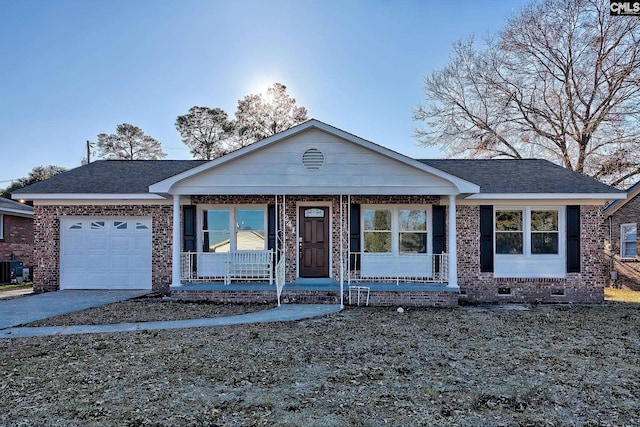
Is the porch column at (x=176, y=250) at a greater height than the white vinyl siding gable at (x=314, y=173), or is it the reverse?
the white vinyl siding gable at (x=314, y=173)

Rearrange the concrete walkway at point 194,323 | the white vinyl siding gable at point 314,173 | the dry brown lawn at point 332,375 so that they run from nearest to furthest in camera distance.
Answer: the dry brown lawn at point 332,375 → the concrete walkway at point 194,323 → the white vinyl siding gable at point 314,173

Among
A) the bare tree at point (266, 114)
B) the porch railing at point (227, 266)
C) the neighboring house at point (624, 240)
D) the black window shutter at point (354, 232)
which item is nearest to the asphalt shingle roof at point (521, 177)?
the black window shutter at point (354, 232)

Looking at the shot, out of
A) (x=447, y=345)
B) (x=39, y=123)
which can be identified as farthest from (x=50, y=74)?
(x=447, y=345)

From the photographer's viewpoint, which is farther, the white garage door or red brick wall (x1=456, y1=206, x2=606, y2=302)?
the white garage door

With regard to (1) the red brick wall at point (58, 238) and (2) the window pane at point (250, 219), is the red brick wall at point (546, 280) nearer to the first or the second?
(2) the window pane at point (250, 219)

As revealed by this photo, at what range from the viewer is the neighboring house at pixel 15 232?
1684 cm

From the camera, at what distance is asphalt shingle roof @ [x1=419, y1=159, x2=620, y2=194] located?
10969 mm

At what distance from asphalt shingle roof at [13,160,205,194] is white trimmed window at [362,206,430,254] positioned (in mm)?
6343

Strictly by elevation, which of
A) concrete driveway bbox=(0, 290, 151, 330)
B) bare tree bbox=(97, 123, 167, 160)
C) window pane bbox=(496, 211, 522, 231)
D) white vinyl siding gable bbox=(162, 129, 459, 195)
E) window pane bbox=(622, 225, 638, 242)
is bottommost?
concrete driveway bbox=(0, 290, 151, 330)

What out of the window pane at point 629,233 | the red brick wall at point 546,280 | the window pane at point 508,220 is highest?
the window pane at point 508,220

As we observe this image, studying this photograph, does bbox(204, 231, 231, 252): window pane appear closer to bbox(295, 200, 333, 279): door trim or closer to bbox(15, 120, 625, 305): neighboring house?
bbox(15, 120, 625, 305): neighboring house

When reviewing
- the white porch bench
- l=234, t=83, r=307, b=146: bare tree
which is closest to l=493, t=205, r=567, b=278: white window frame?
the white porch bench

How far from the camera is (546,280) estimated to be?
36.2 ft

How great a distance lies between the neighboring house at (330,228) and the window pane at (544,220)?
3 cm
